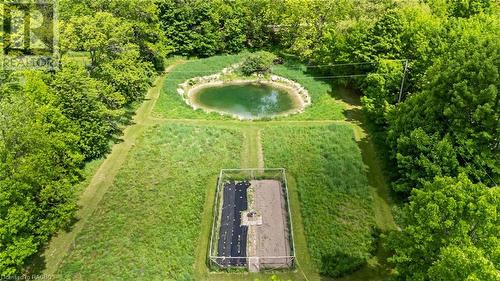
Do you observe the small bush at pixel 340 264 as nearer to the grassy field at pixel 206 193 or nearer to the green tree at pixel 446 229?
the grassy field at pixel 206 193

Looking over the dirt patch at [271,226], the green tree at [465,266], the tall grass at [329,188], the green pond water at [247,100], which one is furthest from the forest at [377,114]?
the green pond water at [247,100]

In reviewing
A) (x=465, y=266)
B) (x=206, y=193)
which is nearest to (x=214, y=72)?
(x=206, y=193)

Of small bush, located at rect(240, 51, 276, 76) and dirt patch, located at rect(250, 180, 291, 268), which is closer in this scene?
dirt patch, located at rect(250, 180, 291, 268)

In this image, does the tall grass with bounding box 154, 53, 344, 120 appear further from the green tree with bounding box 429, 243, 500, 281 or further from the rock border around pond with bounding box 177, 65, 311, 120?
the green tree with bounding box 429, 243, 500, 281

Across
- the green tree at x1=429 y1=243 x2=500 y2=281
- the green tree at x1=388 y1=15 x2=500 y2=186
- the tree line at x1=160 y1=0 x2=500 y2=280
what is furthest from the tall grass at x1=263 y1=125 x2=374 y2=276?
the green tree at x1=429 y1=243 x2=500 y2=281

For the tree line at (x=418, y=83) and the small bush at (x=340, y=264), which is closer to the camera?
the tree line at (x=418, y=83)

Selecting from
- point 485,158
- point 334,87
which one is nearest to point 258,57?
point 334,87
